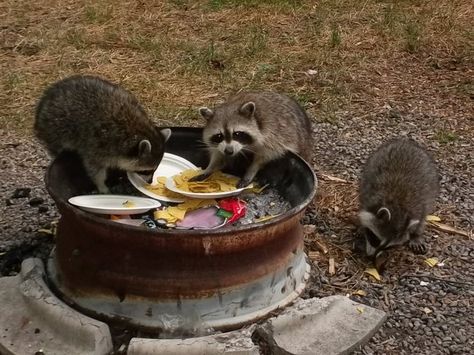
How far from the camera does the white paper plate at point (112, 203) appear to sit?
12.4ft

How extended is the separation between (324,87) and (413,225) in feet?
9.16

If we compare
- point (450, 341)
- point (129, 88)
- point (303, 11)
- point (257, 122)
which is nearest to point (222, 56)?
point (129, 88)

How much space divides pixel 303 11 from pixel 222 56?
1.82m

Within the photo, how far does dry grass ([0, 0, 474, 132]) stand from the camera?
7.05 m

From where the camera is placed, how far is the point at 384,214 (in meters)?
4.61

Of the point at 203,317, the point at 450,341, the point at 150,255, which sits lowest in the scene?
the point at 450,341

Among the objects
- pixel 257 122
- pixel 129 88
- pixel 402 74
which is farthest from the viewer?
pixel 402 74

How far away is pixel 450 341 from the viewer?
3.92 metres

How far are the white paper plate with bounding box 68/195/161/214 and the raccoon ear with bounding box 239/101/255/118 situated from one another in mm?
978

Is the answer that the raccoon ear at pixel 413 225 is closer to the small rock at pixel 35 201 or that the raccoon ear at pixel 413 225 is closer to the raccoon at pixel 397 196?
the raccoon at pixel 397 196

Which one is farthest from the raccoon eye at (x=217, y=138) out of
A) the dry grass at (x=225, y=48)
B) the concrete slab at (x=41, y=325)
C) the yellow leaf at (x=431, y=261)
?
the dry grass at (x=225, y=48)

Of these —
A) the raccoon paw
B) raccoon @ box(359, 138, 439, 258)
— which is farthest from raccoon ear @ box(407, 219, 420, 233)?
the raccoon paw

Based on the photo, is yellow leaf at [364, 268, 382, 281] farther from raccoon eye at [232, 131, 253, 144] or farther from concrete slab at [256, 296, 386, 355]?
raccoon eye at [232, 131, 253, 144]

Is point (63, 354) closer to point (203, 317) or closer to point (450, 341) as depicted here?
point (203, 317)
